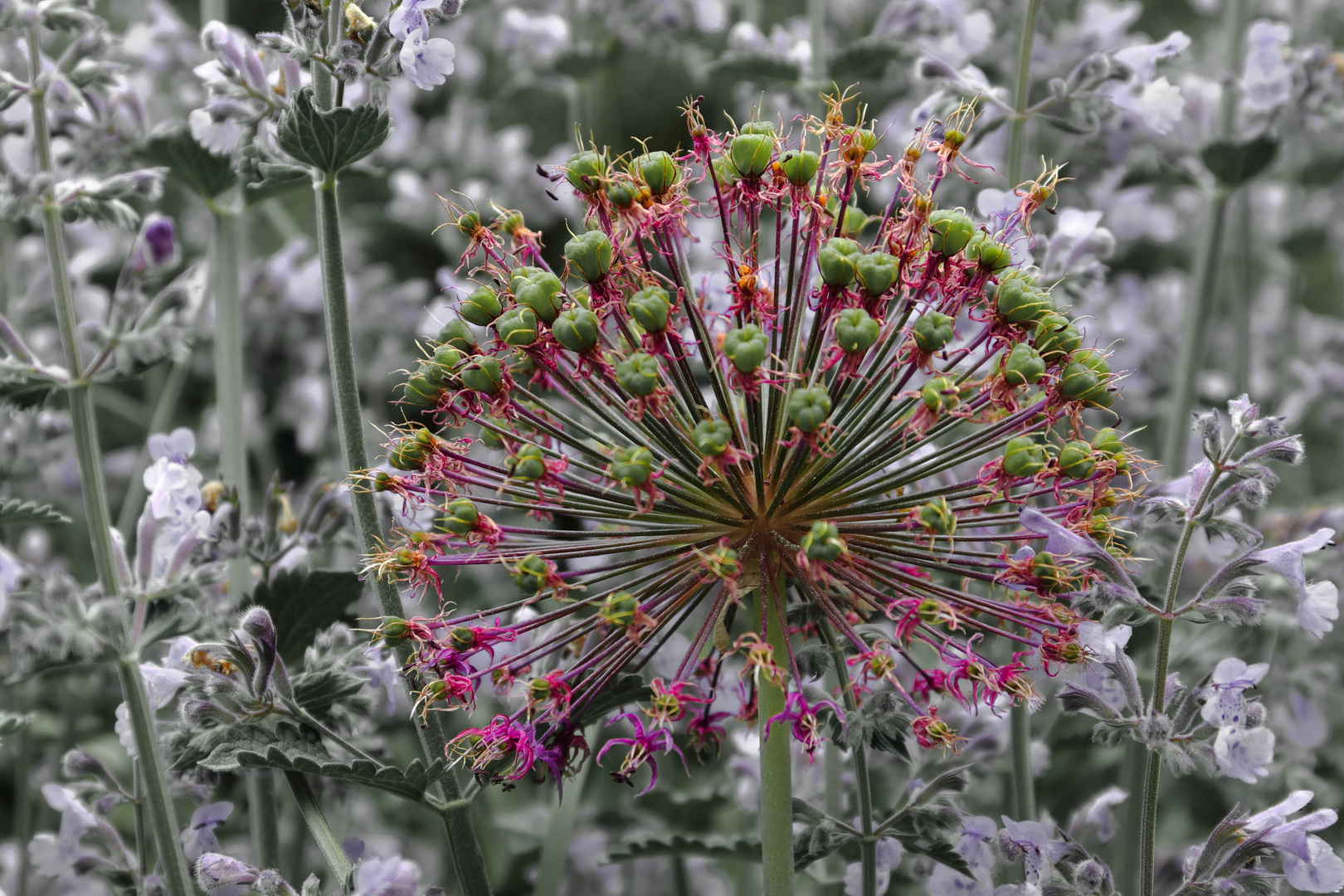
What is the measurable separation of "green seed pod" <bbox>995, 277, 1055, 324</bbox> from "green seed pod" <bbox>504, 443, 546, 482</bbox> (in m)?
0.69

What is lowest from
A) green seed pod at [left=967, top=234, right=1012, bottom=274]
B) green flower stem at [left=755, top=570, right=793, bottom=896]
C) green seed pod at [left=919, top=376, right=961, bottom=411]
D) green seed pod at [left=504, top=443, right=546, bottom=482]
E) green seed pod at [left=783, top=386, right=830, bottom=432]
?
green flower stem at [left=755, top=570, right=793, bottom=896]

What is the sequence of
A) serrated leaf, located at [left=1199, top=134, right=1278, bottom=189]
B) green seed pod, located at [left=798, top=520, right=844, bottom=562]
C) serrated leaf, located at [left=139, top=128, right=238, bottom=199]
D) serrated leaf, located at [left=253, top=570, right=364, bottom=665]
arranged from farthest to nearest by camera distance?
serrated leaf, located at [left=1199, top=134, right=1278, bottom=189], serrated leaf, located at [left=139, top=128, right=238, bottom=199], serrated leaf, located at [left=253, top=570, right=364, bottom=665], green seed pod, located at [left=798, top=520, right=844, bottom=562]

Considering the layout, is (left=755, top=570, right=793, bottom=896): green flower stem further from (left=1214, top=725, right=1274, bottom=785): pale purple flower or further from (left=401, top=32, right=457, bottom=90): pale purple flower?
(left=401, top=32, right=457, bottom=90): pale purple flower

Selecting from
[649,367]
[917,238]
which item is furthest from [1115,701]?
[649,367]

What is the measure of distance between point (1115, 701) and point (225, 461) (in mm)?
1755

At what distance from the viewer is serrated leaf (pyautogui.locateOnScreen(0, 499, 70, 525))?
182 cm

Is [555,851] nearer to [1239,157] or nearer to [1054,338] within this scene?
[1054,338]

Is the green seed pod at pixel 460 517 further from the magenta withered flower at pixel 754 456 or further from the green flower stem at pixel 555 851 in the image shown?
the green flower stem at pixel 555 851

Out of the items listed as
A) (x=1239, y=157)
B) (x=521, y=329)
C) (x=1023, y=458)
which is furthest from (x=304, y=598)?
(x=1239, y=157)

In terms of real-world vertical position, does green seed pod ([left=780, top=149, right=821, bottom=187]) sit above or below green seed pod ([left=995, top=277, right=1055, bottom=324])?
above

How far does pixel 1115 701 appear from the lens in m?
1.76

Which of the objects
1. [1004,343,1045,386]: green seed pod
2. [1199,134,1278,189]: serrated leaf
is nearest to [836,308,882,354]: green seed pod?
[1004,343,1045,386]: green seed pod

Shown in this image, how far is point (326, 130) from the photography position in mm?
1652

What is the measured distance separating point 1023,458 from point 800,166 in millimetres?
538
